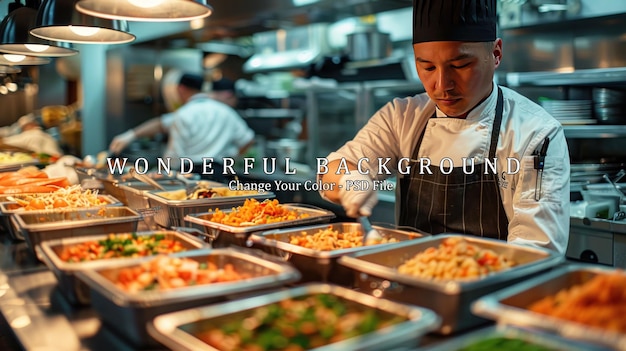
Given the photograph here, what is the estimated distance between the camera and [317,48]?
7.18m

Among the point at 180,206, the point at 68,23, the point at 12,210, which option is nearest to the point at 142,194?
the point at 180,206

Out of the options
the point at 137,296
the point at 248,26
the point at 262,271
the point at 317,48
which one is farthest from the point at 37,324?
the point at 317,48

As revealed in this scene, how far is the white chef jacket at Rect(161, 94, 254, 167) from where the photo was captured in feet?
19.1

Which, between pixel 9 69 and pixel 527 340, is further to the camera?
pixel 9 69

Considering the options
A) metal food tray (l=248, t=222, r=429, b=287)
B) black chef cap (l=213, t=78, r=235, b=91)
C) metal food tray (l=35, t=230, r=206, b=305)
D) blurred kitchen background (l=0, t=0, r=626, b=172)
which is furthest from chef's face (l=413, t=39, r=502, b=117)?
black chef cap (l=213, t=78, r=235, b=91)

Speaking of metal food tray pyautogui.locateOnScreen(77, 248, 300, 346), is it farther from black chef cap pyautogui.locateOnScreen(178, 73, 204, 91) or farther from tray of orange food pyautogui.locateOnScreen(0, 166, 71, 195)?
black chef cap pyautogui.locateOnScreen(178, 73, 204, 91)

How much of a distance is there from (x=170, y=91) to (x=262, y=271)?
616 cm

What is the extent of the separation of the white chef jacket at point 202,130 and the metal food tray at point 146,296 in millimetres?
4234

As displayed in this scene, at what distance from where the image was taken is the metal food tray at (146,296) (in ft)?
4.47

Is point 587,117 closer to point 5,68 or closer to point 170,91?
point 5,68

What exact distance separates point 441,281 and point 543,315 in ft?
0.83

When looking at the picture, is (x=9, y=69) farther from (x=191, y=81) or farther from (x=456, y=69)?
(x=456, y=69)

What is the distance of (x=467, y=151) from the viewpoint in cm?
255

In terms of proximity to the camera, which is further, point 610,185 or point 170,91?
point 170,91
